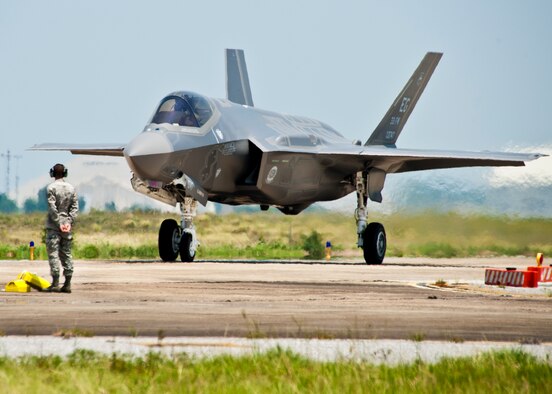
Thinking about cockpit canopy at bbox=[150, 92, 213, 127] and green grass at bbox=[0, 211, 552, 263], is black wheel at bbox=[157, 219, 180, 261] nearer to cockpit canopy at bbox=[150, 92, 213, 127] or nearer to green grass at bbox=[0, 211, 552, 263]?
cockpit canopy at bbox=[150, 92, 213, 127]

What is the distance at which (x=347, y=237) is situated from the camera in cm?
3647

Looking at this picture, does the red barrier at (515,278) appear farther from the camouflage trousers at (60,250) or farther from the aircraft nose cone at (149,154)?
the aircraft nose cone at (149,154)

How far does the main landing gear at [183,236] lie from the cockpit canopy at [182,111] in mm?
1995

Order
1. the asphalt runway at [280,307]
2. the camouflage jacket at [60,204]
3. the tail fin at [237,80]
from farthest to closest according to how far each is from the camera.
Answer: the tail fin at [237,80]
the camouflage jacket at [60,204]
the asphalt runway at [280,307]

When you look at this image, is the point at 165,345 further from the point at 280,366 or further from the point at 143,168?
the point at 143,168

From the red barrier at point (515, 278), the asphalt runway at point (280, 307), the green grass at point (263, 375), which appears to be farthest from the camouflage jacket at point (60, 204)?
the red barrier at point (515, 278)

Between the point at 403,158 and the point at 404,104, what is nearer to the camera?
the point at 403,158

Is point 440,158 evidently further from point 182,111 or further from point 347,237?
point 182,111


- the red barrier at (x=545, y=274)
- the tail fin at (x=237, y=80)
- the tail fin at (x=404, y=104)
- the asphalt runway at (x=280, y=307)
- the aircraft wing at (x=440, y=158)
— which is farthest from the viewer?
the tail fin at (x=237, y=80)

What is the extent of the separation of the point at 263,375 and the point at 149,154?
1742 centimetres

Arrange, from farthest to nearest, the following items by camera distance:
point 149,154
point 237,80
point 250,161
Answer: point 237,80
point 250,161
point 149,154

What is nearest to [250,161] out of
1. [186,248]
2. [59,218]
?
[186,248]

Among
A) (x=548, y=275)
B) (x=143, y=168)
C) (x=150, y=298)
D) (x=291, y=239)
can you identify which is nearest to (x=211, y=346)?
(x=150, y=298)

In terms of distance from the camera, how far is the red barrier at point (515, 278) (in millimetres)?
19688
